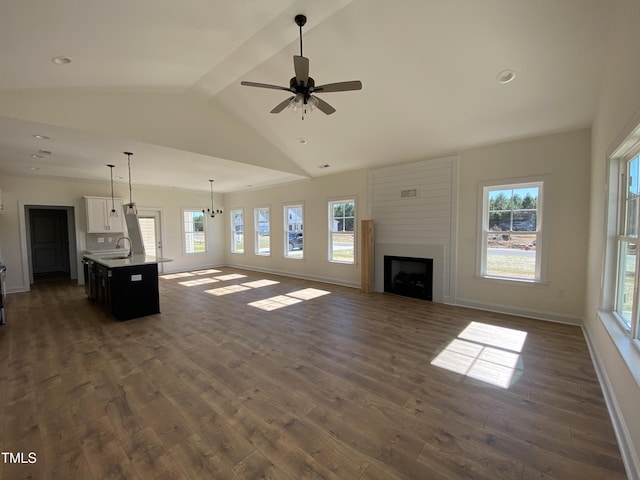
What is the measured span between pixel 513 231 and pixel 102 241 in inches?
375

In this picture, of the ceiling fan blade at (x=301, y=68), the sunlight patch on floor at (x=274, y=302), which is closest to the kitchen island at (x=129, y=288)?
the sunlight patch on floor at (x=274, y=302)

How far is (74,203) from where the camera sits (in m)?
6.86

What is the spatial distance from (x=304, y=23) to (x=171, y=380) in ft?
12.4

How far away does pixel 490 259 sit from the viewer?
465cm

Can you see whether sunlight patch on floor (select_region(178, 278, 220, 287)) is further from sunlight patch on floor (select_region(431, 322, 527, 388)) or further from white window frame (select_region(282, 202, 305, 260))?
sunlight patch on floor (select_region(431, 322, 527, 388))

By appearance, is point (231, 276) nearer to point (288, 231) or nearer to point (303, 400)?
point (288, 231)

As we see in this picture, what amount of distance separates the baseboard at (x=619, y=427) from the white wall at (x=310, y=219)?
14.2ft

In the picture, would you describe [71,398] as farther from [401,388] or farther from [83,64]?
[83,64]

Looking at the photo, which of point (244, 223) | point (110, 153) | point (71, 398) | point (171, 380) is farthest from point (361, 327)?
point (244, 223)

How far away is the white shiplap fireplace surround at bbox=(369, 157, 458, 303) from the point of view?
499 cm

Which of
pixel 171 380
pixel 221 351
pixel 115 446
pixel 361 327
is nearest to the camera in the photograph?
pixel 115 446

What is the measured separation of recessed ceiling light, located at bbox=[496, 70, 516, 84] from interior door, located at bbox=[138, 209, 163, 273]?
29.0ft

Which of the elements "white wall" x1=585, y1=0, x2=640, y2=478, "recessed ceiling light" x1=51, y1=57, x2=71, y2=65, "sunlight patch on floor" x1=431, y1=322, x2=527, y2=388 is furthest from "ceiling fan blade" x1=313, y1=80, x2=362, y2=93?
"sunlight patch on floor" x1=431, y1=322, x2=527, y2=388

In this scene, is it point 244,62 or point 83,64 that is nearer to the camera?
point 83,64
